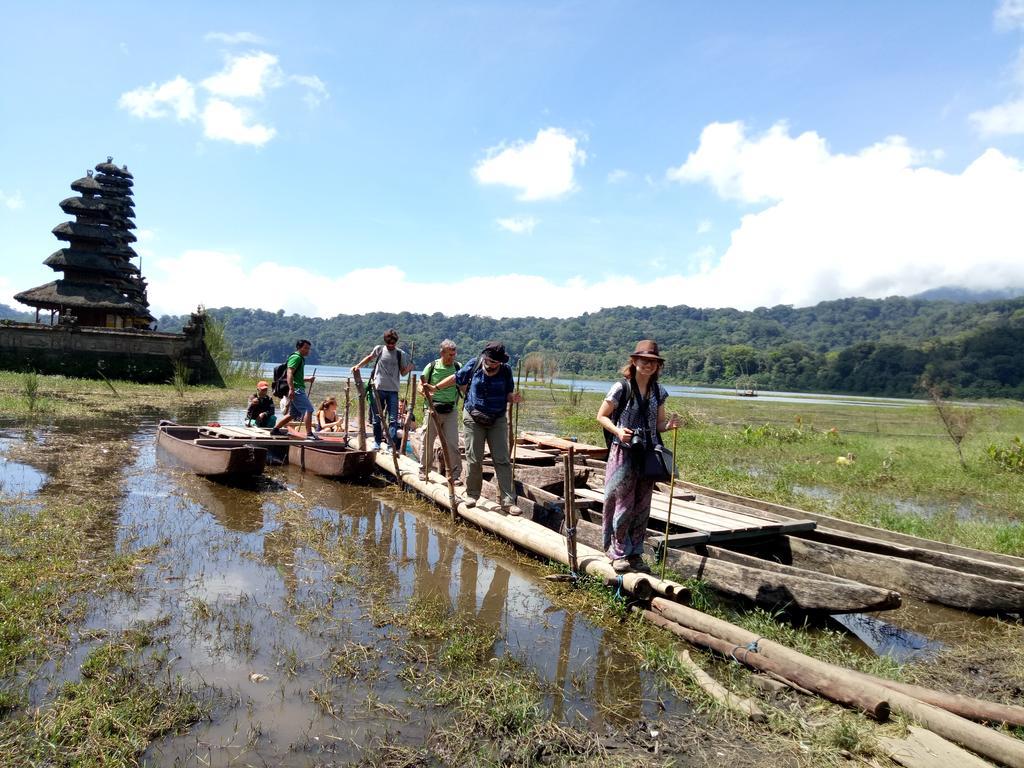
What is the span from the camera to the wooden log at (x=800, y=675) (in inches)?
140

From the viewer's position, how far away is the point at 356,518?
825 cm

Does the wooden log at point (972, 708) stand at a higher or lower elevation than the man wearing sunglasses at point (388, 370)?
lower

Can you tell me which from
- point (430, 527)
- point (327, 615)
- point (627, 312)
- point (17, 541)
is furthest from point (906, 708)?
→ point (627, 312)

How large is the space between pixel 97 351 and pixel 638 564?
2940 centimetres

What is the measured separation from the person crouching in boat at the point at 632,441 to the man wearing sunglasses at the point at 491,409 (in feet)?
6.25

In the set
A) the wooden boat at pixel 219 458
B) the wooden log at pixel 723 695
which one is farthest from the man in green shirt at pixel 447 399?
the wooden log at pixel 723 695

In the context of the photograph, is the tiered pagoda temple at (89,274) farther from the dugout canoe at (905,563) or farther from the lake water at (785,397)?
the dugout canoe at (905,563)

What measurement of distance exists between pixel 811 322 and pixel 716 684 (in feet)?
641

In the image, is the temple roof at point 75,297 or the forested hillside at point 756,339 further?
the forested hillside at point 756,339

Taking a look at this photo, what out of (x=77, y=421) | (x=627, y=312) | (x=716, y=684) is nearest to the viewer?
(x=716, y=684)

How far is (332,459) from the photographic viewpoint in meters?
10.3

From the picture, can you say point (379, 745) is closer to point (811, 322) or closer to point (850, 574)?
point (850, 574)

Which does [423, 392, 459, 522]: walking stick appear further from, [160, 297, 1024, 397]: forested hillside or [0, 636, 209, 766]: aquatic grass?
[160, 297, 1024, 397]: forested hillside

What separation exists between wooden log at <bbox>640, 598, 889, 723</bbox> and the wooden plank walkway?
1356mm
